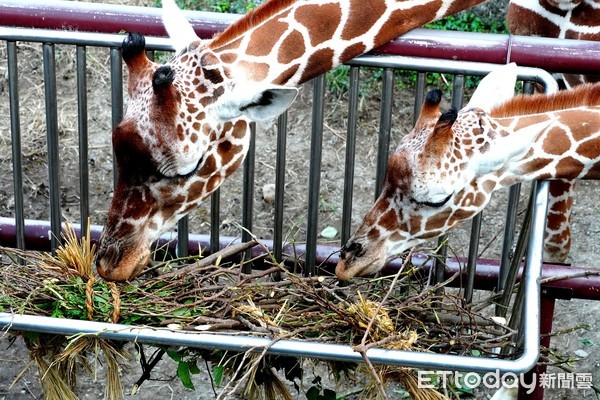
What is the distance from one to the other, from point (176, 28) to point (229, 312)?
4.07 ft

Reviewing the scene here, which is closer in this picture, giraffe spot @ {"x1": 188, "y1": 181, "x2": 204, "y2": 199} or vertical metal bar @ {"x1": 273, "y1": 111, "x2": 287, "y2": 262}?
giraffe spot @ {"x1": 188, "y1": 181, "x2": 204, "y2": 199}

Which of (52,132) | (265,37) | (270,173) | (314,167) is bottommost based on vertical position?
(270,173)

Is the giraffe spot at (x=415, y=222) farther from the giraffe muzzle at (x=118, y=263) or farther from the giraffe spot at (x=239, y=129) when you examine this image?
the giraffe muzzle at (x=118, y=263)

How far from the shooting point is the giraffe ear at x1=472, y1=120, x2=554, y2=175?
143 inches

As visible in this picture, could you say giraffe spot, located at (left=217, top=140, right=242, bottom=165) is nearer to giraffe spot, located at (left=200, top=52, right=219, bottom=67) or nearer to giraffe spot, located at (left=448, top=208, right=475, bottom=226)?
giraffe spot, located at (left=200, top=52, right=219, bottom=67)

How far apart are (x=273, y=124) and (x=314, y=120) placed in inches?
116

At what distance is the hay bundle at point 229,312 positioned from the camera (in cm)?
333

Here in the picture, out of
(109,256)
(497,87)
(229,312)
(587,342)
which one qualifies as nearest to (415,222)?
(497,87)

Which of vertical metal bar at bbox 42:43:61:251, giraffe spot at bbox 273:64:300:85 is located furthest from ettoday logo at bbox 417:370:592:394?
vertical metal bar at bbox 42:43:61:251

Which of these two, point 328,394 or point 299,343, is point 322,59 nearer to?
point 328,394

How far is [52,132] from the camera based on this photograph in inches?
166

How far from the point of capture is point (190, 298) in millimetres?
3676

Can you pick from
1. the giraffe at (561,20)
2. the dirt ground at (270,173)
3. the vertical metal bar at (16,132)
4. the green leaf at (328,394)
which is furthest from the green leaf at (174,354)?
the giraffe at (561,20)

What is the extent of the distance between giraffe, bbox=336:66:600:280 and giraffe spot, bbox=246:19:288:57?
0.69m
